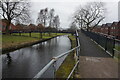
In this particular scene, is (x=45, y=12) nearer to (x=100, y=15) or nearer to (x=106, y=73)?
(x=100, y=15)

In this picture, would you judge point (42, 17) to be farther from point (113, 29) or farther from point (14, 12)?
point (113, 29)

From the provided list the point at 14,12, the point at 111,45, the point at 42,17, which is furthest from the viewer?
the point at 42,17

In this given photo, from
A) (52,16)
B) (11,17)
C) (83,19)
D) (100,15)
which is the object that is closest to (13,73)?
(11,17)

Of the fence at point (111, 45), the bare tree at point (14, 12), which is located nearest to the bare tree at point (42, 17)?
the bare tree at point (14, 12)

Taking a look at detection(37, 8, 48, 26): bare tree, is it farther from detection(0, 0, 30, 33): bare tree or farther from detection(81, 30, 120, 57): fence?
detection(81, 30, 120, 57): fence

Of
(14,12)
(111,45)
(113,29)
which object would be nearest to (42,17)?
(14,12)

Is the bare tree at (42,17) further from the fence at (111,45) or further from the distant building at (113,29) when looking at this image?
the fence at (111,45)

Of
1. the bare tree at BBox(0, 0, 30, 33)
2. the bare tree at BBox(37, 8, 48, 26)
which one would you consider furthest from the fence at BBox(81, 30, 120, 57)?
the bare tree at BBox(37, 8, 48, 26)

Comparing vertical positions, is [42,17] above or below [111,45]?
above

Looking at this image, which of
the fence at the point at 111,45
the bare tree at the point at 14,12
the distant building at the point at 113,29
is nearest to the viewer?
the fence at the point at 111,45

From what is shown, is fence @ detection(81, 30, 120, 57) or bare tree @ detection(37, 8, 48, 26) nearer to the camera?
fence @ detection(81, 30, 120, 57)

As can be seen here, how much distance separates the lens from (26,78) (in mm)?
8555

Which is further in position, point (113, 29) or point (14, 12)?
point (113, 29)

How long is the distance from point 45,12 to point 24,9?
64.8 ft
